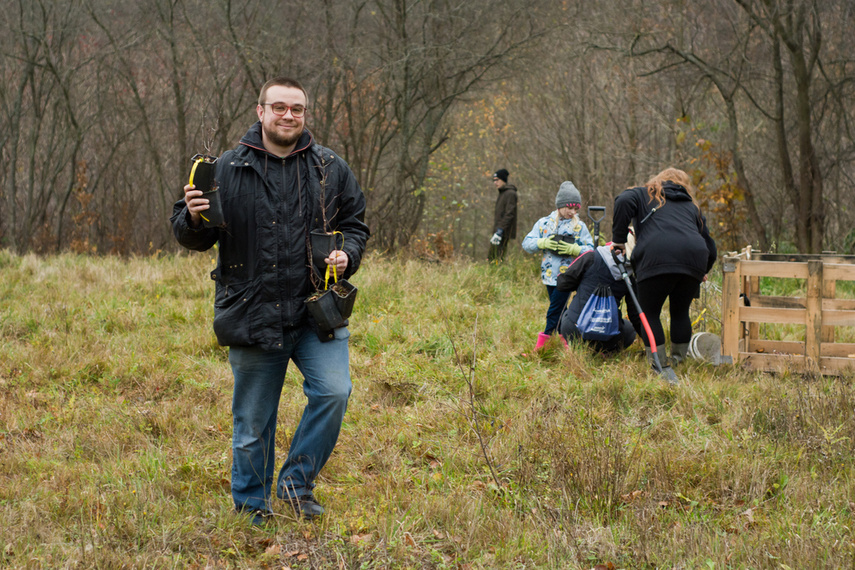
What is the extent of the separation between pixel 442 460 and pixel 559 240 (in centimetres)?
338

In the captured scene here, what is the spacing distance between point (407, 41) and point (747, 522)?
11474mm

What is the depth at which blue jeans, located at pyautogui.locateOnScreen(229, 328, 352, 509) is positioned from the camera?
11.5 ft

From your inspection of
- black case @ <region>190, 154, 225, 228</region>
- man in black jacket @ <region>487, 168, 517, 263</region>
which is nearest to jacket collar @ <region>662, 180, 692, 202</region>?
black case @ <region>190, 154, 225, 228</region>

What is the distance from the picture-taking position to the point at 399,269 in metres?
10.2

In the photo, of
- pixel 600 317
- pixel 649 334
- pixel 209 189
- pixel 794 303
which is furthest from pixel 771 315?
pixel 209 189

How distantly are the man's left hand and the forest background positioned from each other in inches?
377

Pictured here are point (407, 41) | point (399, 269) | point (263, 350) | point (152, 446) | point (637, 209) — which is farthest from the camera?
point (407, 41)

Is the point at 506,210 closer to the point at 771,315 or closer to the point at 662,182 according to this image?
the point at 662,182

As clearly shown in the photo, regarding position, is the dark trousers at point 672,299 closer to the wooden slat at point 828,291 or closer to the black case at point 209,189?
the wooden slat at point 828,291

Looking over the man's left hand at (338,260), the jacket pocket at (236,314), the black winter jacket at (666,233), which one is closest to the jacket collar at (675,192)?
the black winter jacket at (666,233)

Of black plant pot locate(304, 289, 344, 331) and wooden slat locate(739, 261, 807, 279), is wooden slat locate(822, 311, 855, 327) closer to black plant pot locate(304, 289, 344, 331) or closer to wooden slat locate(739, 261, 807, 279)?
wooden slat locate(739, 261, 807, 279)

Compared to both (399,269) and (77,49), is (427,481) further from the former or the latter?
(77,49)

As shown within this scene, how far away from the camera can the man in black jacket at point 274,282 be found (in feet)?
11.3

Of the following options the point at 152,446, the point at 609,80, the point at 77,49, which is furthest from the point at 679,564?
the point at 77,49
